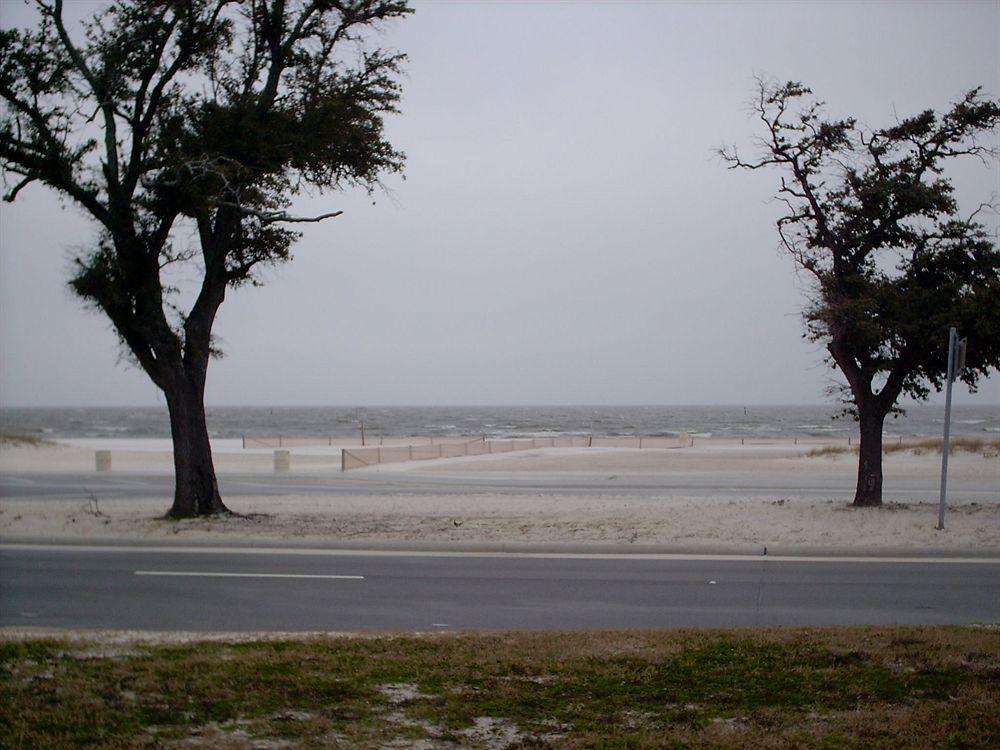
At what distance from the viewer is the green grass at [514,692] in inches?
211

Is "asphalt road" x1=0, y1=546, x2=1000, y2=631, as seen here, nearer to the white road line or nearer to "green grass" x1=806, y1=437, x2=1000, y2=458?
the white road line

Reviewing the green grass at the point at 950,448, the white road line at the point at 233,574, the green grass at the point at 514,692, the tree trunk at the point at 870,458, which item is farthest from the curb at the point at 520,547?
the green grass at the point at 950,448

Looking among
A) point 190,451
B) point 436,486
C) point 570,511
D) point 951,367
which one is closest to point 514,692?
point 951,367

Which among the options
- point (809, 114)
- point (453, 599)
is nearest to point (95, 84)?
point (453, 599)

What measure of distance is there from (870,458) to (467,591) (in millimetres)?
11037

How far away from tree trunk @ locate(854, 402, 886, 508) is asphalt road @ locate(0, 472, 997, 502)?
17.7ft

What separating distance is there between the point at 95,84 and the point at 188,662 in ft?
42.8

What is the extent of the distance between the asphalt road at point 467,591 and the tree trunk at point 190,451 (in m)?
3.61

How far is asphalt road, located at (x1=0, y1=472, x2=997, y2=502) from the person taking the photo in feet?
85.5

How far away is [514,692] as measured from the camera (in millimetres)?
6137

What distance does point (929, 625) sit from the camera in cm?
853

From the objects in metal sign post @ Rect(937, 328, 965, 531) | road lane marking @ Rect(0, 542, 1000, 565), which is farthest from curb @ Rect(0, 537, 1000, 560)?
metal sign post @ Rect(937, 328, 965, 531)

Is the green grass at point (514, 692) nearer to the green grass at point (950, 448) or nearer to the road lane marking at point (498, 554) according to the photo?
the road lane marking at point (498, 554)

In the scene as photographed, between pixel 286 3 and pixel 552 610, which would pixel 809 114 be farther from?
pixel 552 610
